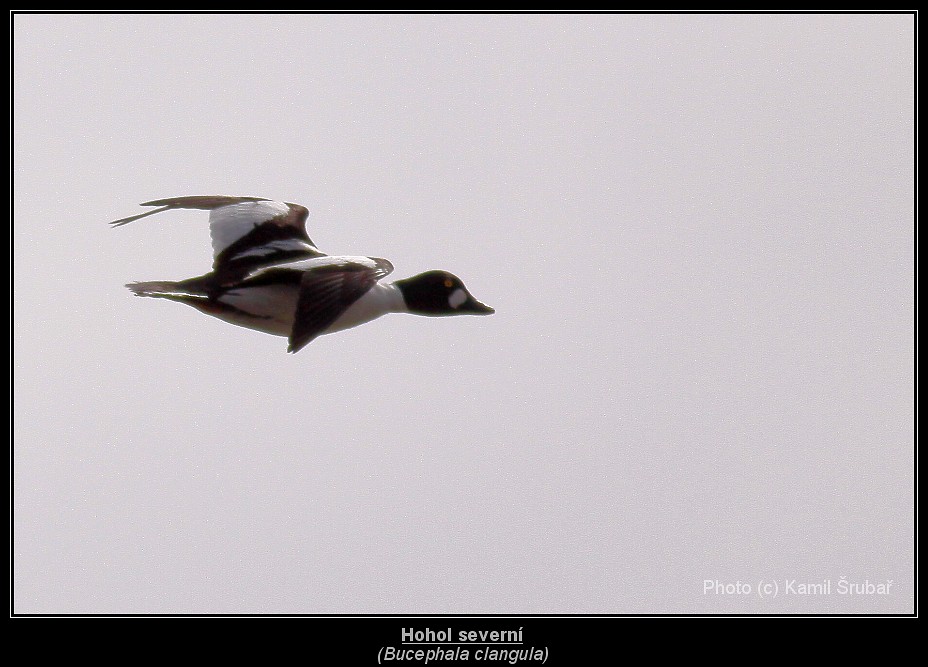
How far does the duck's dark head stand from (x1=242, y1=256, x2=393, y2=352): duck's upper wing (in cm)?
98

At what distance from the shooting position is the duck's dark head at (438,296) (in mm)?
9703

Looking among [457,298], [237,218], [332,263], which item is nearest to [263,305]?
[332,263]

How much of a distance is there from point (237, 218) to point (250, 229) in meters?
0.20

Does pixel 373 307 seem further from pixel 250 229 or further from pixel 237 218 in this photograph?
pixel 237 218

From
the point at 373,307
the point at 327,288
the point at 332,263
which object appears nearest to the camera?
the point at 327,288

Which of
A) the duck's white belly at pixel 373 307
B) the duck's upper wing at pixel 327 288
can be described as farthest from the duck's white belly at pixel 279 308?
the duck's upper wing at pixel 327 288

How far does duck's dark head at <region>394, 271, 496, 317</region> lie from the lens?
9.70 m

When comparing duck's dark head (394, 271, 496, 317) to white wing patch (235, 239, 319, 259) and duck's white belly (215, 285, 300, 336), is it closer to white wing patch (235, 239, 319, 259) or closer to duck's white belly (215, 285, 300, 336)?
duck's white belly (215, 285, 300, 336)

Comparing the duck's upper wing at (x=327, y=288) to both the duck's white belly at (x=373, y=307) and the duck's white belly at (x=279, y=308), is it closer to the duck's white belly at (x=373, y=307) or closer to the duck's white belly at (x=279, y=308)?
the duck's white belly at (x=279, y=308)

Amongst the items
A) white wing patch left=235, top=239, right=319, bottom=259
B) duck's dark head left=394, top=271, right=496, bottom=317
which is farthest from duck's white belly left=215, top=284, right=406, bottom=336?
white wing patch left=235, top=239, right=319, bottom=259

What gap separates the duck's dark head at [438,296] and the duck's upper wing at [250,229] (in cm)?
108

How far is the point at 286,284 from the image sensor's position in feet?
30.1
